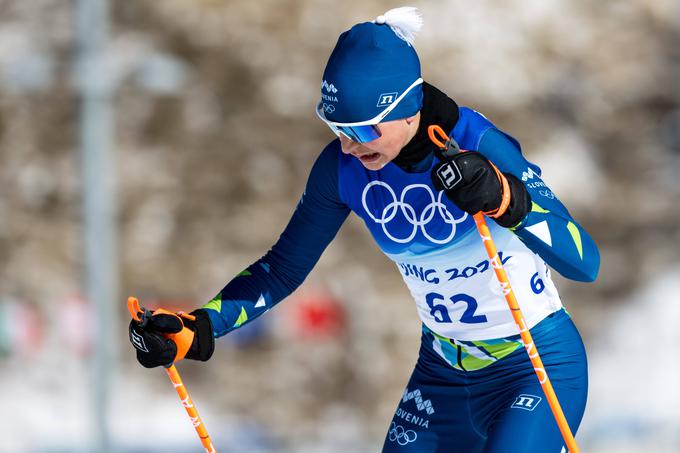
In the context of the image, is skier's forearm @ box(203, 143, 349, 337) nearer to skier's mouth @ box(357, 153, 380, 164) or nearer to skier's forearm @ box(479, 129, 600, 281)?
skier's mouth @ box(357, 153, 380, 164)

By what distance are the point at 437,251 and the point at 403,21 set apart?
0.66m

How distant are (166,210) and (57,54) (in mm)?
1789

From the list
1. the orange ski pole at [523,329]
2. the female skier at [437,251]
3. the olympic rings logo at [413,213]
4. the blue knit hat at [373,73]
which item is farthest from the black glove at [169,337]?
the orange ski pole at [523,329]

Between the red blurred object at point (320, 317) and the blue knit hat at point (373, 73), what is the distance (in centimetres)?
653

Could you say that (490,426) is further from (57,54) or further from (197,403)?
(57,54)

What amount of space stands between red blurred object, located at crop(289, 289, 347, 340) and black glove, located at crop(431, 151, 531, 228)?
21.9 feet

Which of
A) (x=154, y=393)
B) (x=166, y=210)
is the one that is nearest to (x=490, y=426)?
(x=154, y=393)

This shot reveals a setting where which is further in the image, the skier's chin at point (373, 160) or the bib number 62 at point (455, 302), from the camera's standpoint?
the bib number 62 at point (455, 302)

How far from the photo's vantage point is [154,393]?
9102mm

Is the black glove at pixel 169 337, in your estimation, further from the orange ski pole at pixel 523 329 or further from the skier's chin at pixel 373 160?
the orange ski pole at pixel 523 329

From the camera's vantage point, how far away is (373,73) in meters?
2.85

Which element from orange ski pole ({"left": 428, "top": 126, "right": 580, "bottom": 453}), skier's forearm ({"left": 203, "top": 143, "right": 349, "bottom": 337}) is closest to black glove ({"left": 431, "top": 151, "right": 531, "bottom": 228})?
orange ski pole ({"left": 428, "top": 126, "right": 580, "bottom": 453})

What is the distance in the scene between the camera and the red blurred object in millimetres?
9445

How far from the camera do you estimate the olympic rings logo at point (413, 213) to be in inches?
121
